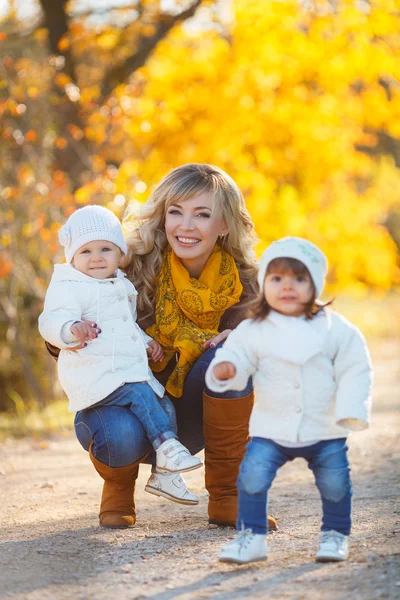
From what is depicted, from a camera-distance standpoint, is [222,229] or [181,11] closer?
[222,229]

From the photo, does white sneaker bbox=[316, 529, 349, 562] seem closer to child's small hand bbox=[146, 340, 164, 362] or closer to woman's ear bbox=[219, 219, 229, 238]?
child's small hand bbox=[146, 340, 164, 362]

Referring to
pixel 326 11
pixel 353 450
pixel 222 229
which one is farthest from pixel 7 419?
pixel 326 11

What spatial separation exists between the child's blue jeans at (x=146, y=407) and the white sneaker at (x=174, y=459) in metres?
0.03

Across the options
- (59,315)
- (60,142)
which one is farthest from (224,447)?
(60,142)

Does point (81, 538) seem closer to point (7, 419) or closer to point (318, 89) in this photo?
point (7, 419)

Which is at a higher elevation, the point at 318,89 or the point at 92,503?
the point at 318,89

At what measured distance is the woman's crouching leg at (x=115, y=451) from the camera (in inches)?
126

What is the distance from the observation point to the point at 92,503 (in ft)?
12.8

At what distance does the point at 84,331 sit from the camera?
3.09m

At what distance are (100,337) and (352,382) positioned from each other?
1011mm

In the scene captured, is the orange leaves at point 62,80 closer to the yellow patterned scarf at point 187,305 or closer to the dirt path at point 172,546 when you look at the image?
the dirt path at point 172,546

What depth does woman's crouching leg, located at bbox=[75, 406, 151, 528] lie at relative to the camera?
10.5 feet

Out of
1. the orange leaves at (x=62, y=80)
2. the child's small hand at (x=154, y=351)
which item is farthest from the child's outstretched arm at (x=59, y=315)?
the orange leaves at (x=62, y=80)

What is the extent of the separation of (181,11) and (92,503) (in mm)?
5764
